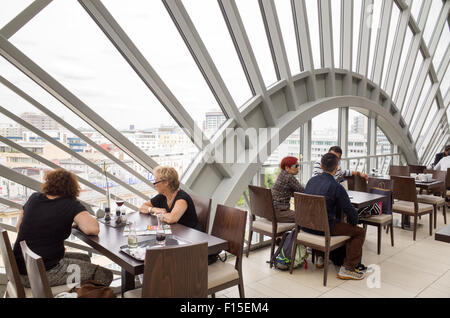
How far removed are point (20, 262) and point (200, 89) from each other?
2.91 meters

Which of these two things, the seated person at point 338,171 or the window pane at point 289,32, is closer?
the seated person at point 338,171

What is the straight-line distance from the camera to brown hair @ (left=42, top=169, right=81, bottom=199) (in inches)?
94.3

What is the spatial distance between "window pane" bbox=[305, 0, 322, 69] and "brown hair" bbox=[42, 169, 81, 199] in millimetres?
4879

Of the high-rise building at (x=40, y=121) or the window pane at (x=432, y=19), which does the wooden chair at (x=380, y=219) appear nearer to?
the high-rise building at (x=40, y=121)

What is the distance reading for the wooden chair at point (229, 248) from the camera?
2.56 m

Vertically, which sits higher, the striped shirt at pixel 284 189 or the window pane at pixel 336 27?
the window pane at pixel 336 27

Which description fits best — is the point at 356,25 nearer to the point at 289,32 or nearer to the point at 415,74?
the point at 289,32

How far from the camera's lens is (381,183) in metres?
4.97

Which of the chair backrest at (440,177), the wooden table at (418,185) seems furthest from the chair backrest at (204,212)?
the chair backrest at (440,177)

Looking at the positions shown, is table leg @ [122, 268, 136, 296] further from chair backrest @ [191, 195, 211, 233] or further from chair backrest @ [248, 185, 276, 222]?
chair backrest @ [248, 185, 276, 222]

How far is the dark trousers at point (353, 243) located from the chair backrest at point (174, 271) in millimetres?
2183

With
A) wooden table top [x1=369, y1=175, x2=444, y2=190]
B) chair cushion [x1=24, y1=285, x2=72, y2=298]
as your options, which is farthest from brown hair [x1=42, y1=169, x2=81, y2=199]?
wooden table top [x1=369, y1=175, x2=444, y2=190]
